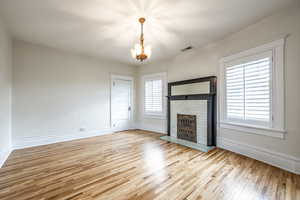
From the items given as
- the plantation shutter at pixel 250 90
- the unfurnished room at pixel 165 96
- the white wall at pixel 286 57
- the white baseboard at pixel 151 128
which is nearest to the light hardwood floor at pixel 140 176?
the unfurnished room at pixel 165 96

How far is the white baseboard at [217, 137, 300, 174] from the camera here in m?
2.20

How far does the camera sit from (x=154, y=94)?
525 centimetres

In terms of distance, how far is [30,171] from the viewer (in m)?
Result: 2.30

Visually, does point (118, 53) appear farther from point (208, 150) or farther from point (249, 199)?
point (249, 199)

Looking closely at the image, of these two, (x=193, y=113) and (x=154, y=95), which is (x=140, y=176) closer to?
(x=193, y=113)

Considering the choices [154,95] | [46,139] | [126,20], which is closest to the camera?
[126,20]

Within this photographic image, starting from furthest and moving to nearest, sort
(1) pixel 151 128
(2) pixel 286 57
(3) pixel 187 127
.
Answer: (1) pixel 151 128
(3) pixel 187 127
(2) pixel 286 57

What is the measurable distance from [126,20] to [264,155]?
368cm

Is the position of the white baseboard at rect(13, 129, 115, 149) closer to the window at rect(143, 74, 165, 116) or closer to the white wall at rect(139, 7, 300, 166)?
the window at rect(143, 74, 165, 116)

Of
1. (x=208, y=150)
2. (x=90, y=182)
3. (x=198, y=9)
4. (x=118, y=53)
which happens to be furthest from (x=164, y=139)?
(x=198, y=9)

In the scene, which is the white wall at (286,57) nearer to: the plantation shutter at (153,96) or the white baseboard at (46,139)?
the plantation shutter at (153,96)

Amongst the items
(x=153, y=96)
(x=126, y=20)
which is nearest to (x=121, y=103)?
(x=153, y=96)

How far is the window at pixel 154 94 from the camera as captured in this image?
16.5 feet

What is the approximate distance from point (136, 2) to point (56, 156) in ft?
11.2
